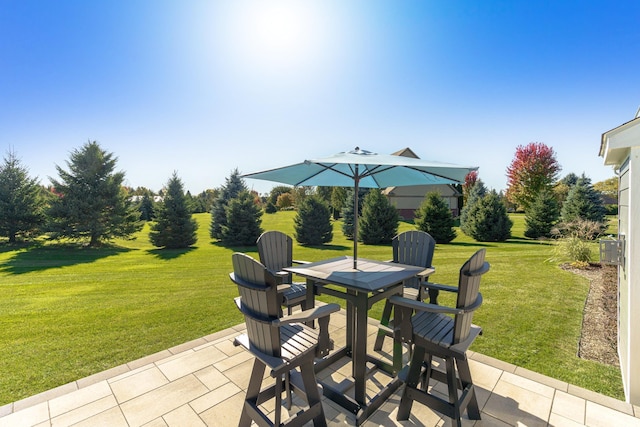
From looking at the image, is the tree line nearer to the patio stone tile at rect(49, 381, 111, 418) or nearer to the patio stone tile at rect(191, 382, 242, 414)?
the patio stone tile at rect(191, 382, 242, 414)

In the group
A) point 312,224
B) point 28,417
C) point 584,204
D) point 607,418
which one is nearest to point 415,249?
point 607,418

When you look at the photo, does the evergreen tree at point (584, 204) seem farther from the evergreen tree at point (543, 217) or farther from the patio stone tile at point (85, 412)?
the patio stone tile at point (85, 412)

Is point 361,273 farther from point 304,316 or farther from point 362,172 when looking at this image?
point 362,172

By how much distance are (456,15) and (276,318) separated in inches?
275

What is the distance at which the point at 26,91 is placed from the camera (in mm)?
7941

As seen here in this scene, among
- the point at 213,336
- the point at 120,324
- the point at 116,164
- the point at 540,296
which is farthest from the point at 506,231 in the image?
the point at 116,164

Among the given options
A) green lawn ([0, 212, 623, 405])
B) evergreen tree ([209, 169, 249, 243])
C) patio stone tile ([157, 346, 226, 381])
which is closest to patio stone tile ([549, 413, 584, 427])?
green lawn ([0, 212, 623, 405])

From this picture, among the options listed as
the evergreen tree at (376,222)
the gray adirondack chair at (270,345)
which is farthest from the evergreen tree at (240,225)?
the gray adirondack chair at (270,345)

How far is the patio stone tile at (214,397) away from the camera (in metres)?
2.24

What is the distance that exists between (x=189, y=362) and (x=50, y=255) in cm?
1302

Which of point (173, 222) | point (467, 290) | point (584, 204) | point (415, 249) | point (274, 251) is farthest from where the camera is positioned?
point (173, 222)

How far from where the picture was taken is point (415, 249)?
11.4 feet

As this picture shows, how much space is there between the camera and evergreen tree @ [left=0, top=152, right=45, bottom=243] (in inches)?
550

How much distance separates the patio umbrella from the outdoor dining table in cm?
31
